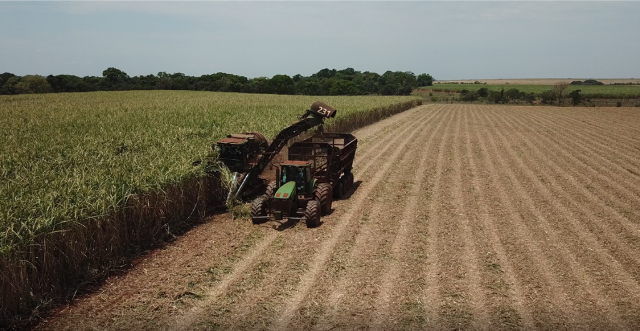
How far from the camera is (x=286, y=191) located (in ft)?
31.2

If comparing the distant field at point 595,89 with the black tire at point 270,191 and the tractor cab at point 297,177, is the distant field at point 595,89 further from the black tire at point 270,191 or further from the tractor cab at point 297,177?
the black tire at point 270,191

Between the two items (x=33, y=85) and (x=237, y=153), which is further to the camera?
(x=33, y=85)

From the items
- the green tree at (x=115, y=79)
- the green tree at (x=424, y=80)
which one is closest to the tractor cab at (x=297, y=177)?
the green tree at (x=115, y=79)

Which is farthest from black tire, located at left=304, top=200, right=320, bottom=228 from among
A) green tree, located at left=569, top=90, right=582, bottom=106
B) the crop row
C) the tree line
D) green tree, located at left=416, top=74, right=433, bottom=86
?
green tree, located at left=416, top=74, right=433, bottom=86

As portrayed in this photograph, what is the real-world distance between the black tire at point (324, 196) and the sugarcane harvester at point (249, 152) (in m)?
1.97

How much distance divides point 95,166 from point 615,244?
10868 mm

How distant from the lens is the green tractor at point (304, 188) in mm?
9445

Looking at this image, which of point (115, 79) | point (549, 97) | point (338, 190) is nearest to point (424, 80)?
point (549, 97)

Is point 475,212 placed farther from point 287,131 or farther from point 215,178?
point 215,178

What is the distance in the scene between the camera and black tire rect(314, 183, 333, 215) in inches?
396

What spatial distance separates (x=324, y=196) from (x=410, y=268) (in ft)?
10.2

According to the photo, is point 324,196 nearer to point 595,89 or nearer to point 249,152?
point 249,152

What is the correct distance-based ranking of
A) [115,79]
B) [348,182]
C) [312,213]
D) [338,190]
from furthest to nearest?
[115,79], [348,182], [338,190], [312,213]

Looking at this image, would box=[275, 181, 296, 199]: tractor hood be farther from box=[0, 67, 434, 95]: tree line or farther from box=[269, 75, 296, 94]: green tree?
box=[269, 75, 296, 94]: green tree
